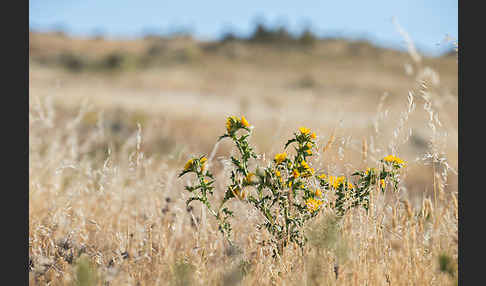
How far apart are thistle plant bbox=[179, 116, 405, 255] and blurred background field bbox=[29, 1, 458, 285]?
14cm

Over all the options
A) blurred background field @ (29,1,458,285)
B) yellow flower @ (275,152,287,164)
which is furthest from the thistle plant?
blurred background field @ (29,1,458,285)

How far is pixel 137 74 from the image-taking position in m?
36.2

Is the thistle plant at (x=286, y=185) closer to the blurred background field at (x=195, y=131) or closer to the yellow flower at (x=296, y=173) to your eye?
the yellow flower at (x=296, y=173)

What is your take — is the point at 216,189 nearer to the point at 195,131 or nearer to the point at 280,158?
the point at 280,158

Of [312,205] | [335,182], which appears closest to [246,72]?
[335,182]

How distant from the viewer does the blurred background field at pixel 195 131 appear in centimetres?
203

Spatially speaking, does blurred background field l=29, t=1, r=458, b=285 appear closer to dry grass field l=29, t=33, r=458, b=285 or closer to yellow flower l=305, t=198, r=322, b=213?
dry grass field l=29, t=33, r=458, b=285

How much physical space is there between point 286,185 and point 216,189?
6.87 ft

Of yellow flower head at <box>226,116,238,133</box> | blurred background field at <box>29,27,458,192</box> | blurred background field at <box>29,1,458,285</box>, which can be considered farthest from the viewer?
blurred background field at <box>29,27,458,192</box>

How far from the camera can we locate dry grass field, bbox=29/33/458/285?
183 cm

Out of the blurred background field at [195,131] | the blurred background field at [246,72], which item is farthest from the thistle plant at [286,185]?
the blurred background field at [246,72]
